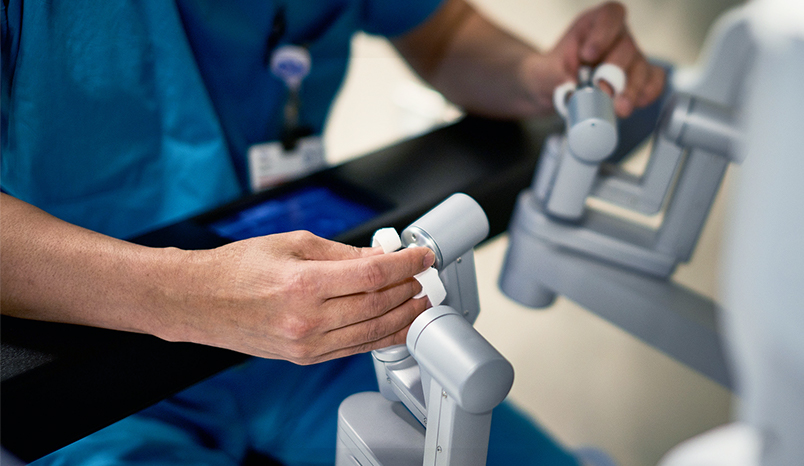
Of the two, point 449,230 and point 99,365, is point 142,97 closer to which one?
point 99,365

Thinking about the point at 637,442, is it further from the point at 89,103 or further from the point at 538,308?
the point at 89,103

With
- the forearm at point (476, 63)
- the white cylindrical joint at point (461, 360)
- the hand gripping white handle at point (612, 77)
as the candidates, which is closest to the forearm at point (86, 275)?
the white cylindrical joint at point (461, 360)

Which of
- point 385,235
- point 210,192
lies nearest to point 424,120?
point 210,192

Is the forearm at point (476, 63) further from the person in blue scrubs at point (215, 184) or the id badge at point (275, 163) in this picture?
the id badge at point (275, 163)

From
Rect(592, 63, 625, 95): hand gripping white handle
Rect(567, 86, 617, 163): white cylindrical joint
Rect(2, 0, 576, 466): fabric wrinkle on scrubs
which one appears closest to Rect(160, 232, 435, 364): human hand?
Rect(2, 0, 576, 466): fabric wrinkle on scrubs

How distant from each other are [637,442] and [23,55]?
2.22ft

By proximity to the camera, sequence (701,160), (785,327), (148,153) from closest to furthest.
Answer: (785,327) → (701,160) → (148,153)

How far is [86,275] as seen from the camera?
0.44m

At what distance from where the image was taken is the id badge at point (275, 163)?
88 centimetres

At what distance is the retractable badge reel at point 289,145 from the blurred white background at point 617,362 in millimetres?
383

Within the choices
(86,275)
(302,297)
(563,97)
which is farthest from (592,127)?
(86,275)

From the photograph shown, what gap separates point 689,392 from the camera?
16.3 inches

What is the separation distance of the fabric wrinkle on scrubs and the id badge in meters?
0.03

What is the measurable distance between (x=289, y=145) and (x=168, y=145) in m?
0.21
